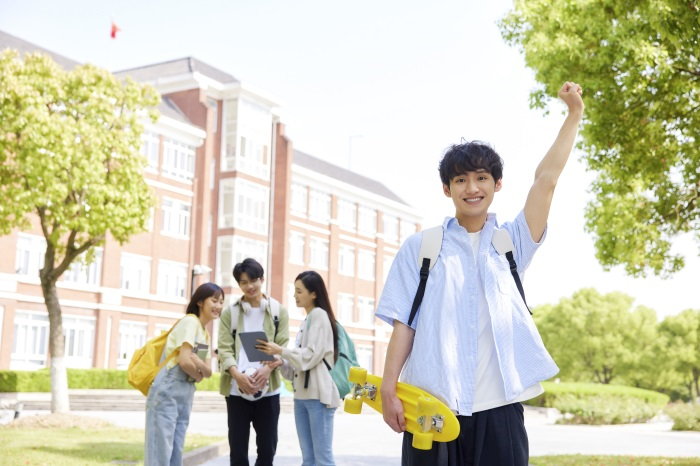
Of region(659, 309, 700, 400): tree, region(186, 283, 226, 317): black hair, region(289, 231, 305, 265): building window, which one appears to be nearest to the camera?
region(186, 283, 226, 317): black hair

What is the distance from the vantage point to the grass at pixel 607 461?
430 inches

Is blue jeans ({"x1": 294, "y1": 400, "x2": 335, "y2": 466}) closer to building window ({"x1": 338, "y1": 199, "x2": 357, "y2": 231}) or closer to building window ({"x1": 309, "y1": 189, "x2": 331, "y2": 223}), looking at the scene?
building window ({"x1": 309, "y1": 189, "x2": 331, "y2": 223})

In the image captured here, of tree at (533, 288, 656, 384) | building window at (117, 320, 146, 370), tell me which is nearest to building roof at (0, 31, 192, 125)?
building window at (117, 320, 146, 370)

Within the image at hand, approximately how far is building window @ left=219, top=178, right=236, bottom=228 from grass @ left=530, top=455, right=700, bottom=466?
31.8m

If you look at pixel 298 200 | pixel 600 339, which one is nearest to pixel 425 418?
pixel 298 200

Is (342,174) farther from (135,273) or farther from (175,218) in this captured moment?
(135,273)

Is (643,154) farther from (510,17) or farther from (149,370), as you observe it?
(149,370)

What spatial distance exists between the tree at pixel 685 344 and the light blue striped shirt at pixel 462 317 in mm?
54303

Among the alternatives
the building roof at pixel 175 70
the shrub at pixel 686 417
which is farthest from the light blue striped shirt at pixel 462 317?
the building roof at pixel 175 70

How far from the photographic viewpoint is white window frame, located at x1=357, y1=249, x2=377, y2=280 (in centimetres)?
5400

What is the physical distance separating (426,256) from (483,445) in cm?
70

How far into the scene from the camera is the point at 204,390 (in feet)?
108

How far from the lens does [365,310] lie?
54406 mm

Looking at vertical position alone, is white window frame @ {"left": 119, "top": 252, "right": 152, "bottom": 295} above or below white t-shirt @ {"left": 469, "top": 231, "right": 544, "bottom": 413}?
above
